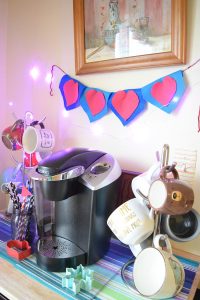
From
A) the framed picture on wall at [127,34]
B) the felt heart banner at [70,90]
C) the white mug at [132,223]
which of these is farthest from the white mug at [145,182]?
the felt heart banner at [70,90]

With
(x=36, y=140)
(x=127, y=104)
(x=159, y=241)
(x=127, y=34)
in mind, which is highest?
(x=127, y=34)

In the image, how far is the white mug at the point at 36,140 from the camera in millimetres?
1084

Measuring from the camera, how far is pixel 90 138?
3.75 ft

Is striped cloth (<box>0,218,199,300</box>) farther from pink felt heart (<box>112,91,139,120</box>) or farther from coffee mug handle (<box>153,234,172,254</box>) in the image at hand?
pink felt heart (<box>112,91,139,120</box>)

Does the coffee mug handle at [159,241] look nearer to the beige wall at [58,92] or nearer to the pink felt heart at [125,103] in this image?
the beige wall at [58,92]

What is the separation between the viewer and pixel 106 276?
30.4 inches

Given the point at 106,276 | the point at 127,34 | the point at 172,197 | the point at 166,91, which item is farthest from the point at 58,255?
the point at 127,34

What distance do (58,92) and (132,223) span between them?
77cm

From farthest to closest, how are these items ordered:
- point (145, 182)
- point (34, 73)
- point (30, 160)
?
1. point (34, 73)
2. point (30, 160)
3. point (145, 182)

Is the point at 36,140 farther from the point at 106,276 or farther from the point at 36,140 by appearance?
the point at 106,276

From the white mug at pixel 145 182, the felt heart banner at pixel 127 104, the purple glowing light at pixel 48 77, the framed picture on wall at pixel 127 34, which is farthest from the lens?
the purple glowing light at pixel 48 77

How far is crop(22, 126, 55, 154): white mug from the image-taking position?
1084mm

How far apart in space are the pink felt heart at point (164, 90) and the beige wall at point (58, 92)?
41 mm

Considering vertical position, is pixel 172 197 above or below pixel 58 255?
above
